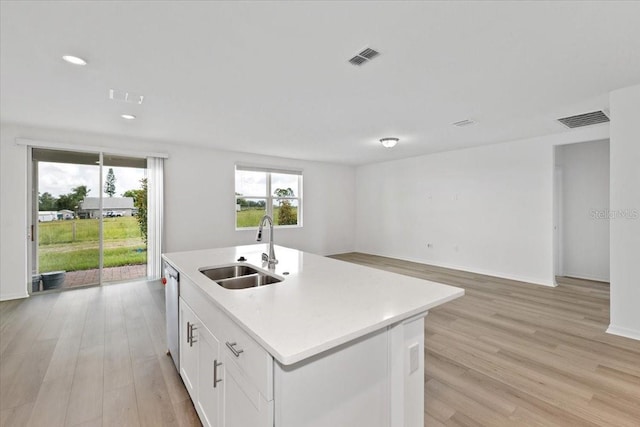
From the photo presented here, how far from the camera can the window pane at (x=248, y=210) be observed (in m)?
6.11

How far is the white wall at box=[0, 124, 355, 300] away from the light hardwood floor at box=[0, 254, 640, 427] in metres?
1.20

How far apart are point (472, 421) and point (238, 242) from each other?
16.7 feet

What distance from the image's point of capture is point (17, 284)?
408cm

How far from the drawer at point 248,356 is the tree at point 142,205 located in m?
4.60

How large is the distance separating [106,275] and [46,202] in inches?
56.1

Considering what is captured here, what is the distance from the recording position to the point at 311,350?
2.96 ft

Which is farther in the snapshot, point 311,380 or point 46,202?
point 46,202

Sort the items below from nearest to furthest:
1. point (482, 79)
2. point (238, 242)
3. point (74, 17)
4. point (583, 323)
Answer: point (74, 17)
point (482, 79)
point (583, 323)
point (238, 242)

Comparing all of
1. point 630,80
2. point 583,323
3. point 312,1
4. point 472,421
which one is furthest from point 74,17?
point 583,323

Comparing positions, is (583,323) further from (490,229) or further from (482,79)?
(482,79)

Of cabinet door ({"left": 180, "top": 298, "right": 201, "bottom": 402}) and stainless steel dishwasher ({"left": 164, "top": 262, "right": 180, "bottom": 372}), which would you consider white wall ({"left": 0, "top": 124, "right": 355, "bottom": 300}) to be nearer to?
Result: stainless steel dishwasher ({"left": 164, "top": 262, "right": 180, "bottom": 372})

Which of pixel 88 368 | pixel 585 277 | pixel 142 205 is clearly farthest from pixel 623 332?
pixel 142 205

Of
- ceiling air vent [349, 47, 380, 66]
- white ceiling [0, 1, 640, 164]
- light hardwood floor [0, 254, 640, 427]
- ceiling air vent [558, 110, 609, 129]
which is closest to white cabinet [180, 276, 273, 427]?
light hardwood floor [0, 254, 640, 427]

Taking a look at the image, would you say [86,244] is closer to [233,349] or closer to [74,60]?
[74,60]
